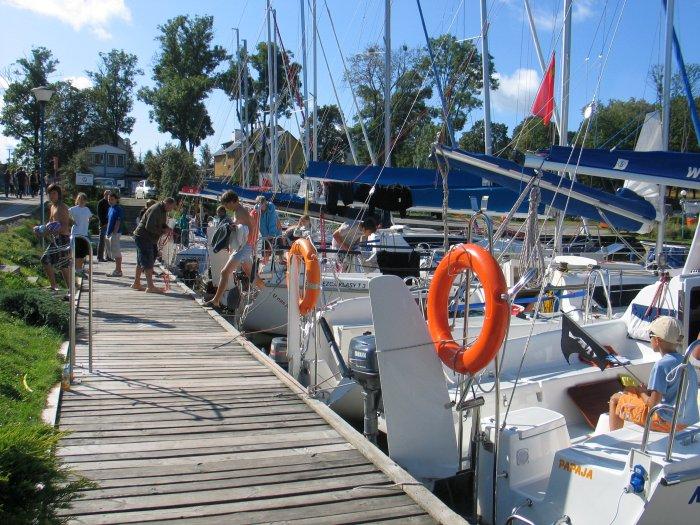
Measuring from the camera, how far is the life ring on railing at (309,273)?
6988 millimetres

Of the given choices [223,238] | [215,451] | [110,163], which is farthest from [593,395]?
[110,163]

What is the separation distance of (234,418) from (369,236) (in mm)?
7284

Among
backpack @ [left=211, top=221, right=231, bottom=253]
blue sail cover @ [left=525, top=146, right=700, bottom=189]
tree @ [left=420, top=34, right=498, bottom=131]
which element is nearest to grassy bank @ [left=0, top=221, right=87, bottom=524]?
backpack @ [left=211, top=221, right=231, bottom=253]

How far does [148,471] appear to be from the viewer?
4480 millimetres

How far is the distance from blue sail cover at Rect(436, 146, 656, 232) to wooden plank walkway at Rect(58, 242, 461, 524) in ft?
12.2

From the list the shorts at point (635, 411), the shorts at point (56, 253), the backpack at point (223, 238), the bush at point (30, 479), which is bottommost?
the shorts at point (635, 411)

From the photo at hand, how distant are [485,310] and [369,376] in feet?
4.31

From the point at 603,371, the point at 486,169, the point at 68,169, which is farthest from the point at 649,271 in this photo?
the point at 68,169

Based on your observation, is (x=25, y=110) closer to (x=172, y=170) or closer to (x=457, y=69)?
(x=172, y=170)

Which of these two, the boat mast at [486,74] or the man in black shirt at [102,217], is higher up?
the boat mast at [486,74]

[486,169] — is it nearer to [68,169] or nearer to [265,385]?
[265,385]

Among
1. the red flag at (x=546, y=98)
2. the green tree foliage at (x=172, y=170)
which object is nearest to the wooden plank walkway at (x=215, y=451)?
the red flag at (x=546, y=98)

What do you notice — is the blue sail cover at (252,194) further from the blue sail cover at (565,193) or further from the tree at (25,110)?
the tree at (25,110)

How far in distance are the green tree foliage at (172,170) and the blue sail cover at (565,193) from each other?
40.5m
